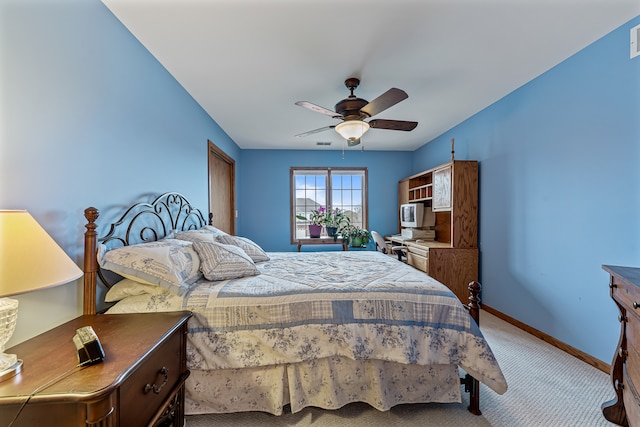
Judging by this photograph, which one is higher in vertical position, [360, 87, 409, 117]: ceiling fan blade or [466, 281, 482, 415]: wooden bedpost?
[360, 87, 409, 117]: ceiling fan blade

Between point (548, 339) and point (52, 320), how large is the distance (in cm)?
367

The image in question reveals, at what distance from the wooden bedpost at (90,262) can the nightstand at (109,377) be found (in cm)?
8

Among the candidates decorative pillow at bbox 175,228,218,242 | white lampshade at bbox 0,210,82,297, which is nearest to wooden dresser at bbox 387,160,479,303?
decorative pillow at bbox 175,228,218,242

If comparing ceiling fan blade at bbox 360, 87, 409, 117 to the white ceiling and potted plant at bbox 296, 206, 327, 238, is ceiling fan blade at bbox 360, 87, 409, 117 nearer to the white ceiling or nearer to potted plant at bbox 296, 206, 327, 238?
the white ceiling

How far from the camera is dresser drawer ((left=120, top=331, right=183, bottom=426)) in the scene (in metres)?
0.96

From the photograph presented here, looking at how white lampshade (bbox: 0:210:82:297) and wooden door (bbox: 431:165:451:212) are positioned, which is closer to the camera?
white lampshade (bbox: 0:210:82:297)

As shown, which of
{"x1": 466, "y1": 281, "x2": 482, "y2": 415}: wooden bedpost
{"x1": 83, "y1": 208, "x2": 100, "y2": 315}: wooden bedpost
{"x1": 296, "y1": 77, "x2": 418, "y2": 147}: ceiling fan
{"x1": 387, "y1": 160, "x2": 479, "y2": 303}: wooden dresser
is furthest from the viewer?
{"x1": 387, "y1": 160, "x2": 479, "y2": 303}: wooden dresser

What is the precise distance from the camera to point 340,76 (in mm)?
→ 2404

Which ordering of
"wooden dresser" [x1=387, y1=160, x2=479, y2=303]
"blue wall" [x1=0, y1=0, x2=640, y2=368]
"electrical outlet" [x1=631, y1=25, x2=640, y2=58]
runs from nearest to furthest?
"blue wall" [x1=0, y1=0, x2=640, y2=368]
"electrical outlet" [x1=631, y1=25, x2=640, y2=58]
"wooden dresser" [x1=387, y1=160, x2=479, y2=303]

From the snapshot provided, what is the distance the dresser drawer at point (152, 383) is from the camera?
3.14 feet

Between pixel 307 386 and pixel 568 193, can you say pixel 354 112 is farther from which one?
pixel 307 386

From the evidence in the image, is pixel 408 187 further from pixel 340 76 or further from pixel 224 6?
pixel 224 6

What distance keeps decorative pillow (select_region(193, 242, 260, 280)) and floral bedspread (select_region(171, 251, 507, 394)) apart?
152 millimetres

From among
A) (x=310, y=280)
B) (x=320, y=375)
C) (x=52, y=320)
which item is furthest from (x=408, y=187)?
(x=52, y=320)
